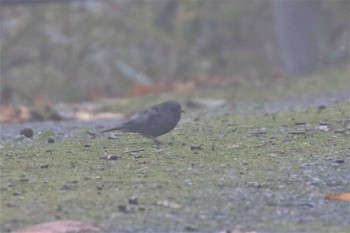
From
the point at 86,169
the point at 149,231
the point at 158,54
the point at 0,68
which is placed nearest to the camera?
the point at 149,231

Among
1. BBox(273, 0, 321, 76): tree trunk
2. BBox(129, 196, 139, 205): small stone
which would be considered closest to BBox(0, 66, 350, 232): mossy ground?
BBox(129, 196, 139, 205): small stone

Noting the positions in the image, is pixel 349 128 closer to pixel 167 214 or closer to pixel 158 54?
pixel 167 214

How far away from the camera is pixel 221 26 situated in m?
19.8

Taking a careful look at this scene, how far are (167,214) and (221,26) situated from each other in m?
14.2

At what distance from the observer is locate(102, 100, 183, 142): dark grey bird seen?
8.17m

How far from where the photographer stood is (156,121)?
817 cm

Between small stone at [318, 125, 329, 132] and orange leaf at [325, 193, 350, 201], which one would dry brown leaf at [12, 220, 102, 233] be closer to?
orange leaf at [325, 193, 350, 201]

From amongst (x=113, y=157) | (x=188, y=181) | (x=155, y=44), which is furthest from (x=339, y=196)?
(x=155, y=44)

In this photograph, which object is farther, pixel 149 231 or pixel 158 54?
pixel 158 54

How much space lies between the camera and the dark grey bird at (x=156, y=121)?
8.17 meters

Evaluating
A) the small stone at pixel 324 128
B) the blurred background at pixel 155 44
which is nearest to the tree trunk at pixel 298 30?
the blurred background at pixel 155 44

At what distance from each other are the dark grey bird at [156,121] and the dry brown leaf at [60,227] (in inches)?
109

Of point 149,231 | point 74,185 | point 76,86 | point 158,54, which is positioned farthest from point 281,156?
point 158,54

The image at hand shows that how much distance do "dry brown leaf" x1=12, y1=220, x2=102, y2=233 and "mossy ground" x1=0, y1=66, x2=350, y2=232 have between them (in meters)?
0.08
